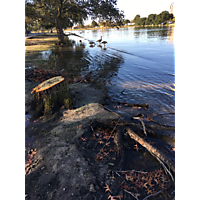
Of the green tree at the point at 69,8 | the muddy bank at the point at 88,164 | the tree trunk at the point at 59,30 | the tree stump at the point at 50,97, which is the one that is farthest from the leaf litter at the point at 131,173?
the tree trunk at the point at 59,30

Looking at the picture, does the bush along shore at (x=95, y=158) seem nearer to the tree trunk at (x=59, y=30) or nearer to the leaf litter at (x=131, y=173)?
the leaf litter at (x=131, y=173)

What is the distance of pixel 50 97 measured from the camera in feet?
20.1

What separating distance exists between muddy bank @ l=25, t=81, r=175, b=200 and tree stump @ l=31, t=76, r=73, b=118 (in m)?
0.77

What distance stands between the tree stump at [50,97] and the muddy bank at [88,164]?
2.53ft

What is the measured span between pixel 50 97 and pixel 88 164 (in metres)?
3.80

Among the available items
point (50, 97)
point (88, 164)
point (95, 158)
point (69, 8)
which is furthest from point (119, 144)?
point (69, 8)

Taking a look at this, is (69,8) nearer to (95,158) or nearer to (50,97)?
(50,97)

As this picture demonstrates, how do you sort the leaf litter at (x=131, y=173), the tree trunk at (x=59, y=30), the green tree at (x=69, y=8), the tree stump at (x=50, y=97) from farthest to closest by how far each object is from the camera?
1. the tree trunk at (x=59, y=30)
2. the green tree at (x=69, y=8)
3. the tree stump at (x=50, y=97)
4. the leaf litter at (x=131, y=173)

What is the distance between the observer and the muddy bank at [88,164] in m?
3.01

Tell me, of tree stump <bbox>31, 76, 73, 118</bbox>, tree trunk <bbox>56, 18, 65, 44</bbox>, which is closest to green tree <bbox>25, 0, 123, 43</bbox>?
tree trunk <bbox>56, 18, 65, 44</bbox>

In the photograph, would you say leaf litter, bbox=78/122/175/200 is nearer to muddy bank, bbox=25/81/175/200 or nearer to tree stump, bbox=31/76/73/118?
muddy bank, bbox=25/81/175/200

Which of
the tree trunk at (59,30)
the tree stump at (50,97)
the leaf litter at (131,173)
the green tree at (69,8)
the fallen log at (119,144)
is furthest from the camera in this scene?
the tree trunk at (59,30)
